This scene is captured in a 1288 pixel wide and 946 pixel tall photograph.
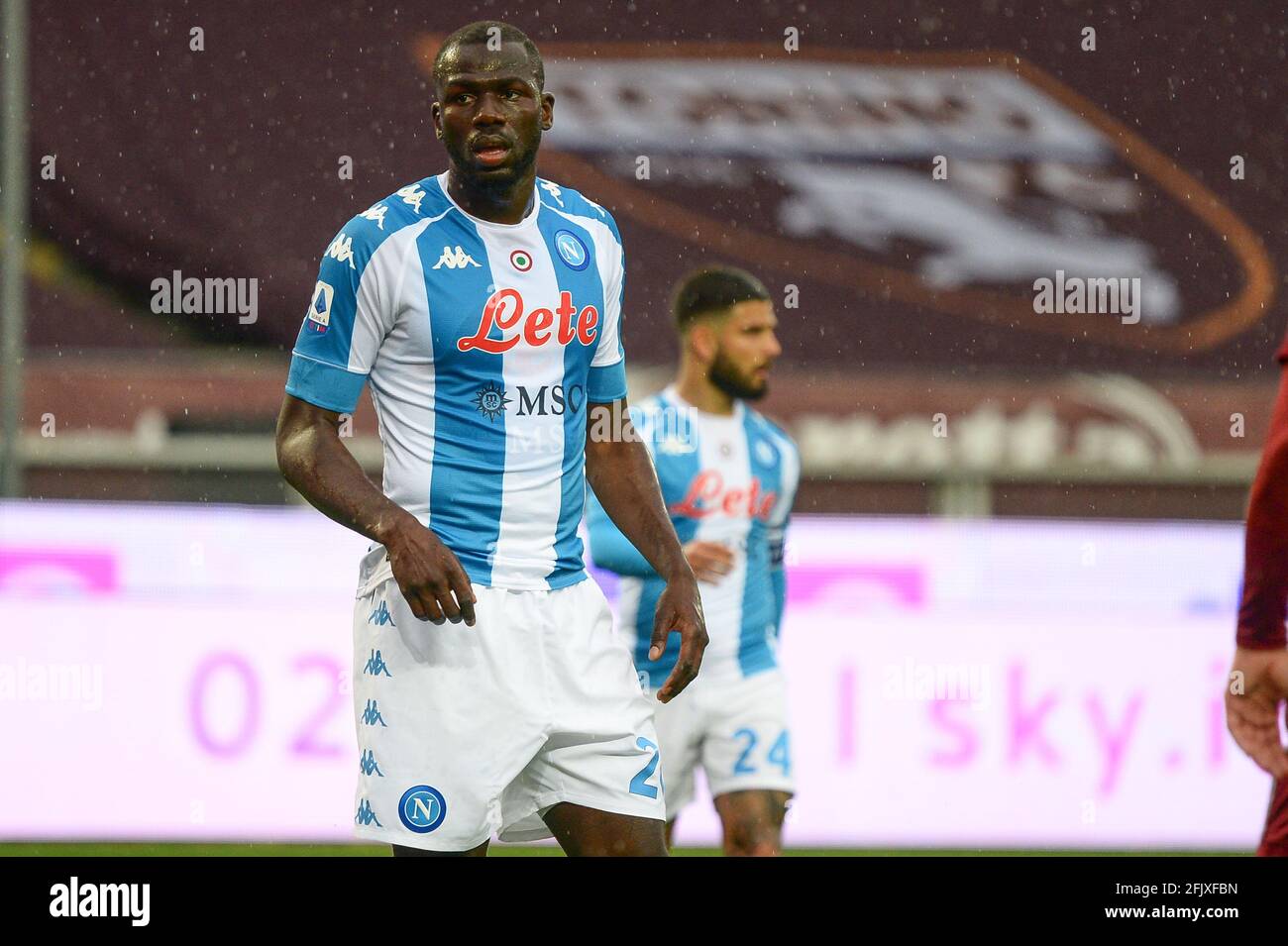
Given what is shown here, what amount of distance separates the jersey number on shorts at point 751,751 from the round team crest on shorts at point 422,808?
244 cm

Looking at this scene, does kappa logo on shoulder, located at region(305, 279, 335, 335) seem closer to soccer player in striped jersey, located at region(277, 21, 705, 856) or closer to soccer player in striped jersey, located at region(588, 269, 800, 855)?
soccer player in striped jersey, located at region(277, 21, 705, 856)

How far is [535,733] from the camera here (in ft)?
10.3

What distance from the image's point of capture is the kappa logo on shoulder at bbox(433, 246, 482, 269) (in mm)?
3229

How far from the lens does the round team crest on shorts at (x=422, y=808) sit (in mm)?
3125

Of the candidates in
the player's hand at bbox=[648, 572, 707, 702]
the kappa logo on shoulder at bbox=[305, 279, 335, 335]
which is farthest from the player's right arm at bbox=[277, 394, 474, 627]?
the player's hand at bbox=[648, 572, 707, 702]

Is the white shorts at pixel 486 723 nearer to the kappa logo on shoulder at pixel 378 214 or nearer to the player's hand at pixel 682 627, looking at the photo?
the player's hand at pixel 682 627

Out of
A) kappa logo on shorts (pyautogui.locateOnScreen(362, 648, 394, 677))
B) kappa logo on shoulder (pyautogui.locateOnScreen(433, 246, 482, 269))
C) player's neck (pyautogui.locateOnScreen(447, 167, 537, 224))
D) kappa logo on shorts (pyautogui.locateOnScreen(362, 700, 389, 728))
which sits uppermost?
player's neck (pyautogui.locateOnScreen(447, 167, 537, 224))

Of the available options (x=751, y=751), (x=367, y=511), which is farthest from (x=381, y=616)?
(x=751, y=751)

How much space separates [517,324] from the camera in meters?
3.26

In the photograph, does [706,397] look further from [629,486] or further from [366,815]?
[366,815]

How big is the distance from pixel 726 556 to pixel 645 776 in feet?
7.34

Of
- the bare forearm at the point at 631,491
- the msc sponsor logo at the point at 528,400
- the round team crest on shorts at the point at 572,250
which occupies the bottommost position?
the bare forearm at the point at 631,491
